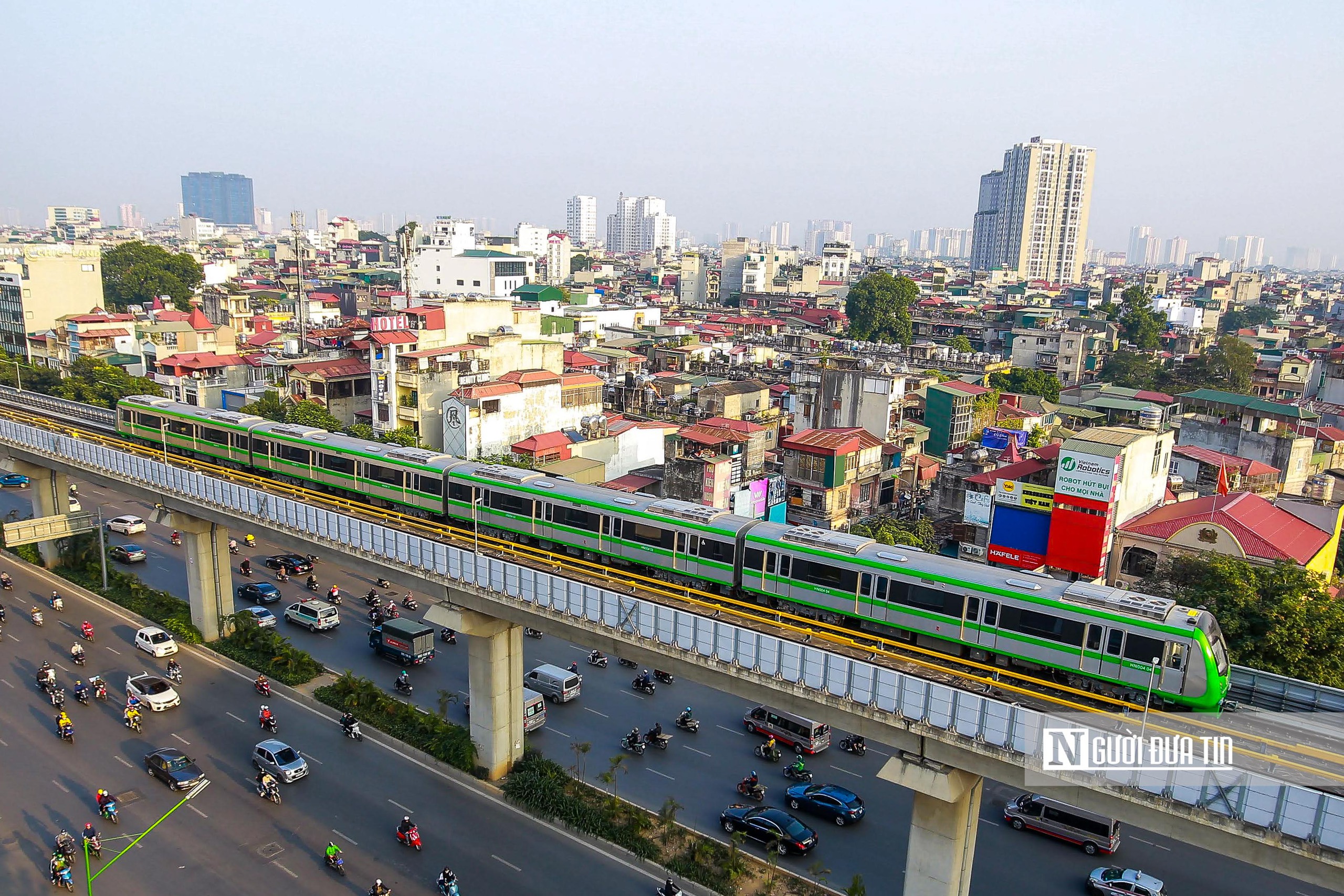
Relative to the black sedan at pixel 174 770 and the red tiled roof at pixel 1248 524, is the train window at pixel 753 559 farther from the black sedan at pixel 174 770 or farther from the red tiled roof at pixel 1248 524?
the red tiled roof at pixel 1248 524

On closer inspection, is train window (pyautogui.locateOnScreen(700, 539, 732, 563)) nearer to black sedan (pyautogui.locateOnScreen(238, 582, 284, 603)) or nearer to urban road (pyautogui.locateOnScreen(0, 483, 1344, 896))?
urban road (pyautogui.locateOnScreen(0, 483, 1344, 896))

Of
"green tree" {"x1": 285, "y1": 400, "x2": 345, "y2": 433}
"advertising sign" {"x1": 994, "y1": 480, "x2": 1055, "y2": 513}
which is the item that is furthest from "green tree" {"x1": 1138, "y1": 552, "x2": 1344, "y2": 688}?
"green tree" {"x1": 285, "y1": 400, "x2": 345, "y2": 433}

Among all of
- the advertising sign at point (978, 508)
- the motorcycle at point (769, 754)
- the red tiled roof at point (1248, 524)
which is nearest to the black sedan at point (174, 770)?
the motorcycle at point (769, 754)

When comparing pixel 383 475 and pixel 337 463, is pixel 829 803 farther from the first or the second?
pixel 337 463

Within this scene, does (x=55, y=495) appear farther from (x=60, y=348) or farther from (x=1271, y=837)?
(x=1271, y=837)

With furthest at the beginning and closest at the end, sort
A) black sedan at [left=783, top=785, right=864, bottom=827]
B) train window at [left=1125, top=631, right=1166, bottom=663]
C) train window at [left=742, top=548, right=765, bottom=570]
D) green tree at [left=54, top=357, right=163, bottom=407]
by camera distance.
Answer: green tree at [left=54, top=357, right=163, bottom=407]
black sedan at [left=783, top=785, right=864, bottom=827]
train window at [left=742, top=548, right=765, bottom=570]
train window at [left=1125, top=631, right=1166, bottom=663]

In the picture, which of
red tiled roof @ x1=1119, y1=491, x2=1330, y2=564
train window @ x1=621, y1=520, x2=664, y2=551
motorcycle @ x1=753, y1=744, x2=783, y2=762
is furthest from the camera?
red tiled roof @ x1=1119, y1=491, x2=1330, y2=564

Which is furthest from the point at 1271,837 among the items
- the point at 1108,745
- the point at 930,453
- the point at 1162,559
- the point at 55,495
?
the point at 55,495
